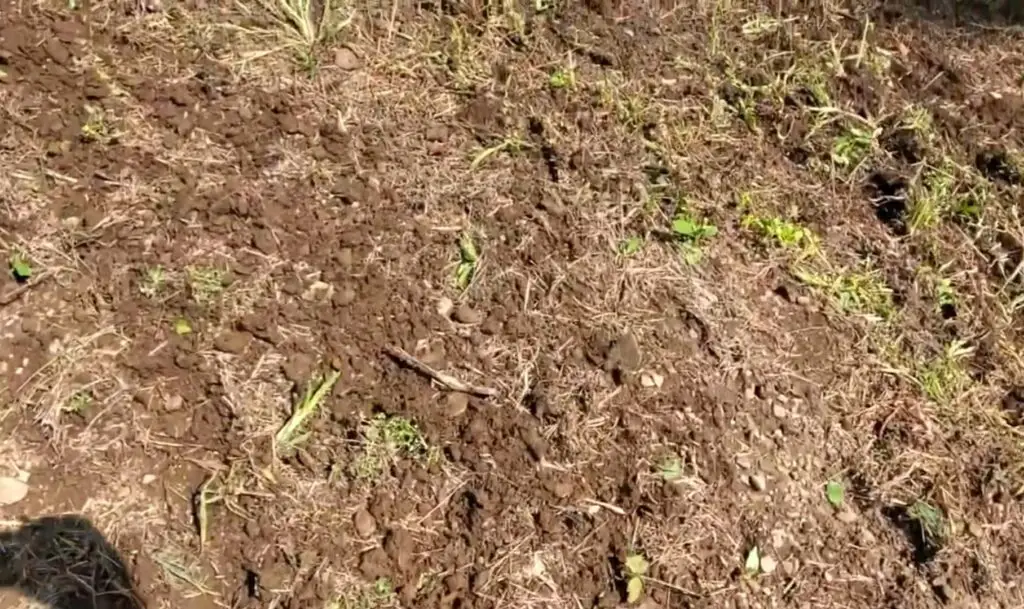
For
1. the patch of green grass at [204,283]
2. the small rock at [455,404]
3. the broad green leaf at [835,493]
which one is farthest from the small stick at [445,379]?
the broad green leaf at [835,493]

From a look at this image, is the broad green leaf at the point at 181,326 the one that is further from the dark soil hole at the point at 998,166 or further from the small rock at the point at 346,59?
the dark soil hole at the point at 998,166

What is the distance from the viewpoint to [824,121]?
9.68 feet

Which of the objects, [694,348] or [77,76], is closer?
[694,348]

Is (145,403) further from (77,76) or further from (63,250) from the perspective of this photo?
(77,76)

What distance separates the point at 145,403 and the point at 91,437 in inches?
5.1

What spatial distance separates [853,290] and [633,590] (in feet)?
3.46

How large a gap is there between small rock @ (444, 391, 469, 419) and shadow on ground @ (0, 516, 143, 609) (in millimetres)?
751

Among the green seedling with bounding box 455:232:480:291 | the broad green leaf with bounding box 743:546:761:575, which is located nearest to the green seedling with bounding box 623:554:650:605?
the broad green leaf with bounding box 743:546:761:575

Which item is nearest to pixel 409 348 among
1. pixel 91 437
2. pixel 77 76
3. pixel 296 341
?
pixel 296 341

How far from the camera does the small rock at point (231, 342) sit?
7.54 feet

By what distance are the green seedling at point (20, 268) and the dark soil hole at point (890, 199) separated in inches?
87.6

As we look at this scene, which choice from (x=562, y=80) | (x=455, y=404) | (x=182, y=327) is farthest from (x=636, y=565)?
(x=562, y=80)

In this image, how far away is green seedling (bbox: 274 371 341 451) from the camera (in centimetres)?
221

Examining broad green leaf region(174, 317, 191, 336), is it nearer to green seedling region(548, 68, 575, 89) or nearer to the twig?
the twig
